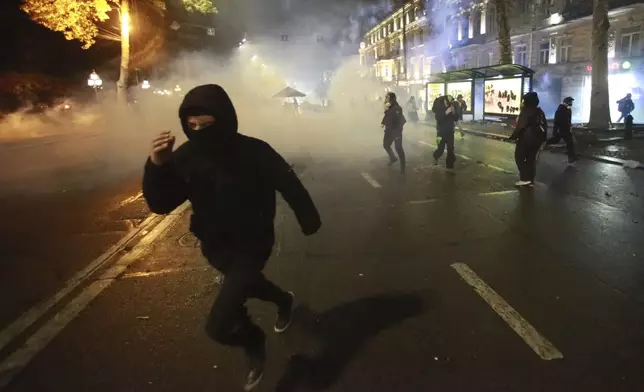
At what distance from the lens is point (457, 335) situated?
360cm

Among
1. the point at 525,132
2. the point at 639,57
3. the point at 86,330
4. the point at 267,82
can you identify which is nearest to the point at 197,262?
the point at 86,330

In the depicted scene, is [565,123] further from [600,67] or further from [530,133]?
[600,67]

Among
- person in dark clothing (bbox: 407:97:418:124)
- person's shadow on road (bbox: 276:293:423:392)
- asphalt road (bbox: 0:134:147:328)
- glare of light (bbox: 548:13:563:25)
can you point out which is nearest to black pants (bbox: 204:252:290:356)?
person's shadow on road (bbox: 276:293:423:392)

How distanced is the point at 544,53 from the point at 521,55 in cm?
271

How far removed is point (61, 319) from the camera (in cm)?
426

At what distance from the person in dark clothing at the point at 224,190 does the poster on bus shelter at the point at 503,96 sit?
1953cm

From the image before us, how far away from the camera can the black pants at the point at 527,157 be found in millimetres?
8867

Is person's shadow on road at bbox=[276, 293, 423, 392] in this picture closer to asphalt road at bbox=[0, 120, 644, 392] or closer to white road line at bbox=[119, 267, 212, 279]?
asphalt road at bbox=[0, 120, 644, 392]

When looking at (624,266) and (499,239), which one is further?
(499,239)

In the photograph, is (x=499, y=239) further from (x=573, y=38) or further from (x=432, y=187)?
(x=573, y=38)

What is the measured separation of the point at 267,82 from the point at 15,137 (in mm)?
60448

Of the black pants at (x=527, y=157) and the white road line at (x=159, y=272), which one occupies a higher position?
the black pants at (x=527, y=157)

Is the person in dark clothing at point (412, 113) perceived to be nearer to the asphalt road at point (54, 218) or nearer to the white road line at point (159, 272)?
the asphalt road at point (54, 218)

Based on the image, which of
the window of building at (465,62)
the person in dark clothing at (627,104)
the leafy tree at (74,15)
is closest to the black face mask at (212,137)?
the person in dark clothing at (627,104)
